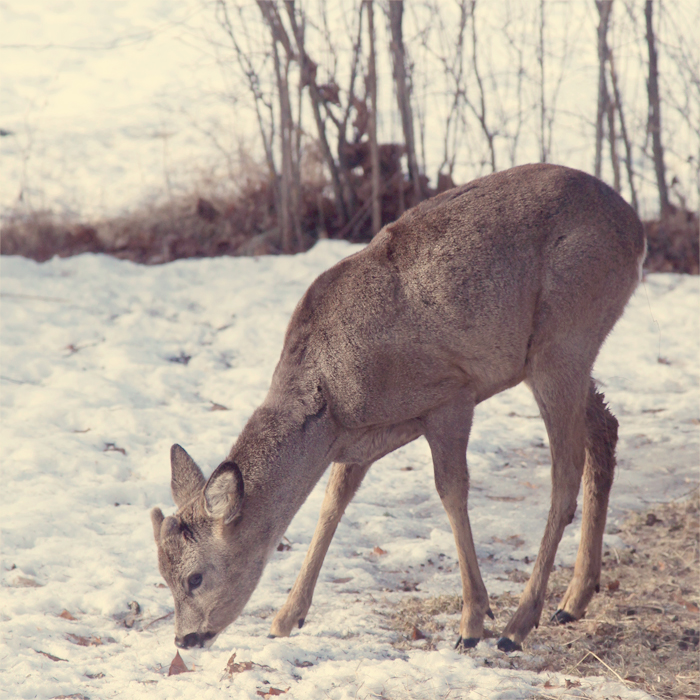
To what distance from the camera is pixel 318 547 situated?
4934mm

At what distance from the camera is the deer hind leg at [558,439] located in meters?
4.69

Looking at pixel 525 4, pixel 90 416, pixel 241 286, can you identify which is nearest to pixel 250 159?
pixel 241 286

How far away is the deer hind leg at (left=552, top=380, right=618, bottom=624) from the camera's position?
16.3 feet

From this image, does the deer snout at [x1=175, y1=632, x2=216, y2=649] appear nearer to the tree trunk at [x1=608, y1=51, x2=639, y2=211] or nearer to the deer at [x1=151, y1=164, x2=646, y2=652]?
the deer at [x1=151, y1=164, x2=646, y2=652]

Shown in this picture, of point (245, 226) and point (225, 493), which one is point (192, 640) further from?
point (245, 226)

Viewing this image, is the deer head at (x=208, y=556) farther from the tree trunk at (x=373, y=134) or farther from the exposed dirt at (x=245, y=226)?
the exposed dirt at (x=245, y=226)

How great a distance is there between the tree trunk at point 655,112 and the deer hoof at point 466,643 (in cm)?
1043

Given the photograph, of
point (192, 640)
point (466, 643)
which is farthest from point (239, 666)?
point (466, 643)

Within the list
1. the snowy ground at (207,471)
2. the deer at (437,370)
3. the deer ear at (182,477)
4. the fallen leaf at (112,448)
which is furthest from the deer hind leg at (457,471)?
the fallen leaf at (112,448)

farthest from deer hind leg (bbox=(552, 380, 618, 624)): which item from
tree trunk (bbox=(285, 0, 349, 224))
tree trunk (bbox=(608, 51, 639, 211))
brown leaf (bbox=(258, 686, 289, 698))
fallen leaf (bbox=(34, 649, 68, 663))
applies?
tree trunk (bbox=(608, 51, 639, 211))

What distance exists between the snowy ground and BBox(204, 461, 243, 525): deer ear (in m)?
0.78

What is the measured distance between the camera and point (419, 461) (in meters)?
7.25

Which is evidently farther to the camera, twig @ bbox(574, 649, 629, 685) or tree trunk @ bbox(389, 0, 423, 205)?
tree trunk @ bbox(389, 0, 423, 205)

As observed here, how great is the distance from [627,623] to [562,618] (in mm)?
373
